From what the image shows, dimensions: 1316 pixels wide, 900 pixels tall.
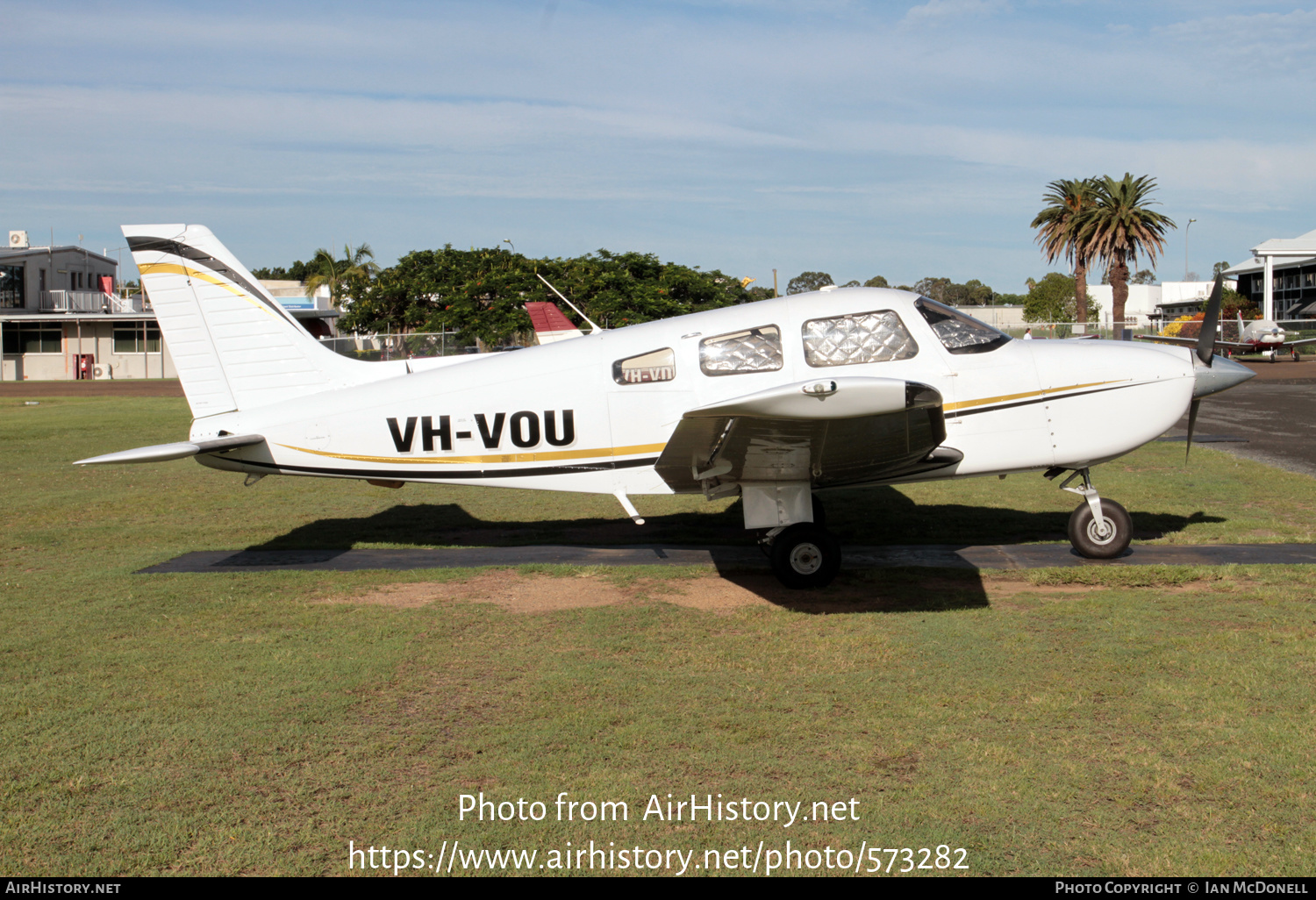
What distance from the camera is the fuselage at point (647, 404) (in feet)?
28.4

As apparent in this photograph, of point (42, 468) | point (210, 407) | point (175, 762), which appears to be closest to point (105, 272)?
point (42, 468)

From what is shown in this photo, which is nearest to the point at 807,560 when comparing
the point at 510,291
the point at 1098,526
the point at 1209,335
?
the point at 1098,526

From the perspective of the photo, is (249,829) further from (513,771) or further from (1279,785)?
(1279,785)

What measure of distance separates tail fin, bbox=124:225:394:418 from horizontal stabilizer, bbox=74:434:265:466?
437 mm

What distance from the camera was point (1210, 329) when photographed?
9.27m

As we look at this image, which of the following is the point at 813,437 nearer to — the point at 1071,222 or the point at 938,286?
the point at 1071,222

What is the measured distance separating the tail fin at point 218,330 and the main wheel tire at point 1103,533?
24.1ft

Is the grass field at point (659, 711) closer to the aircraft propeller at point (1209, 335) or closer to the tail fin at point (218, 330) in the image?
the aircraft propeller at point (1209, 335)

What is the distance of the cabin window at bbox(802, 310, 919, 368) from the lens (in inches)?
334

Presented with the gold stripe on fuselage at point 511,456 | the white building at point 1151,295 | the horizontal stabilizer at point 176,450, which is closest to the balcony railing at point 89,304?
the horizontal stabilizer at point 176,450

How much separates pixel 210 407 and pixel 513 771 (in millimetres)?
6314

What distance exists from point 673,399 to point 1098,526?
4257 millimetres

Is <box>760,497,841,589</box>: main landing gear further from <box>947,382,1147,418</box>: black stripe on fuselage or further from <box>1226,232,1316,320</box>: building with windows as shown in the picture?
<box>1226,232,1316,320</box>: building with windows

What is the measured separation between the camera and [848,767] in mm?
4875
